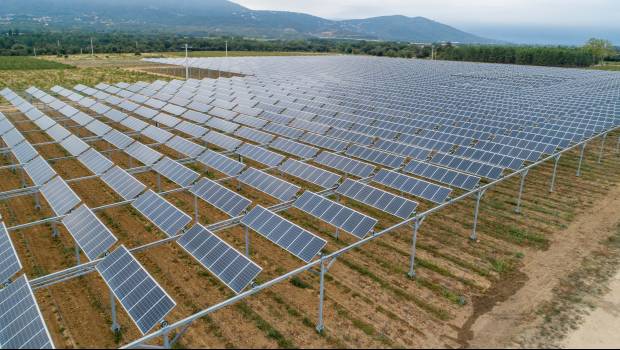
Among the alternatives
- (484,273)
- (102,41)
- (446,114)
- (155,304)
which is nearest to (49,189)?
(155,304)

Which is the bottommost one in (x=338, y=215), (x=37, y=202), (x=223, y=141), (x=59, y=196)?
(x=37, y=202)

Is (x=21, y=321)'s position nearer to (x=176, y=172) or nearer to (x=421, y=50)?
(x=176, y=172)

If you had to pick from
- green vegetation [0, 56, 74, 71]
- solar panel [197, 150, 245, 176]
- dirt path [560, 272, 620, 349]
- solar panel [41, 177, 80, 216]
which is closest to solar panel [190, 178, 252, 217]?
solar panel [197, 150, 245, 176]

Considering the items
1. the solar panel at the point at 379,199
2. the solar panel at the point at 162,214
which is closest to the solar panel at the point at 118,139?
the solar panel at the point at 162,214

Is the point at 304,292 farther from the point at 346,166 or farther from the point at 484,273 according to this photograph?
the point at 346,166

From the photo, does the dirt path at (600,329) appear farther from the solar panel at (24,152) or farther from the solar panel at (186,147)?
the solar panel at (24,152)

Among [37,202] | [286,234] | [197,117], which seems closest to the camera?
[286,234]

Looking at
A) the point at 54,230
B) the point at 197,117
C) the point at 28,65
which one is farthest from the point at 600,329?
the point at 28,65

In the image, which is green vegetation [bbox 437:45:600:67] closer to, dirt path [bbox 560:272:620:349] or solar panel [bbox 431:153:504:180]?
solar panel [bbox 431:153:504:180]
